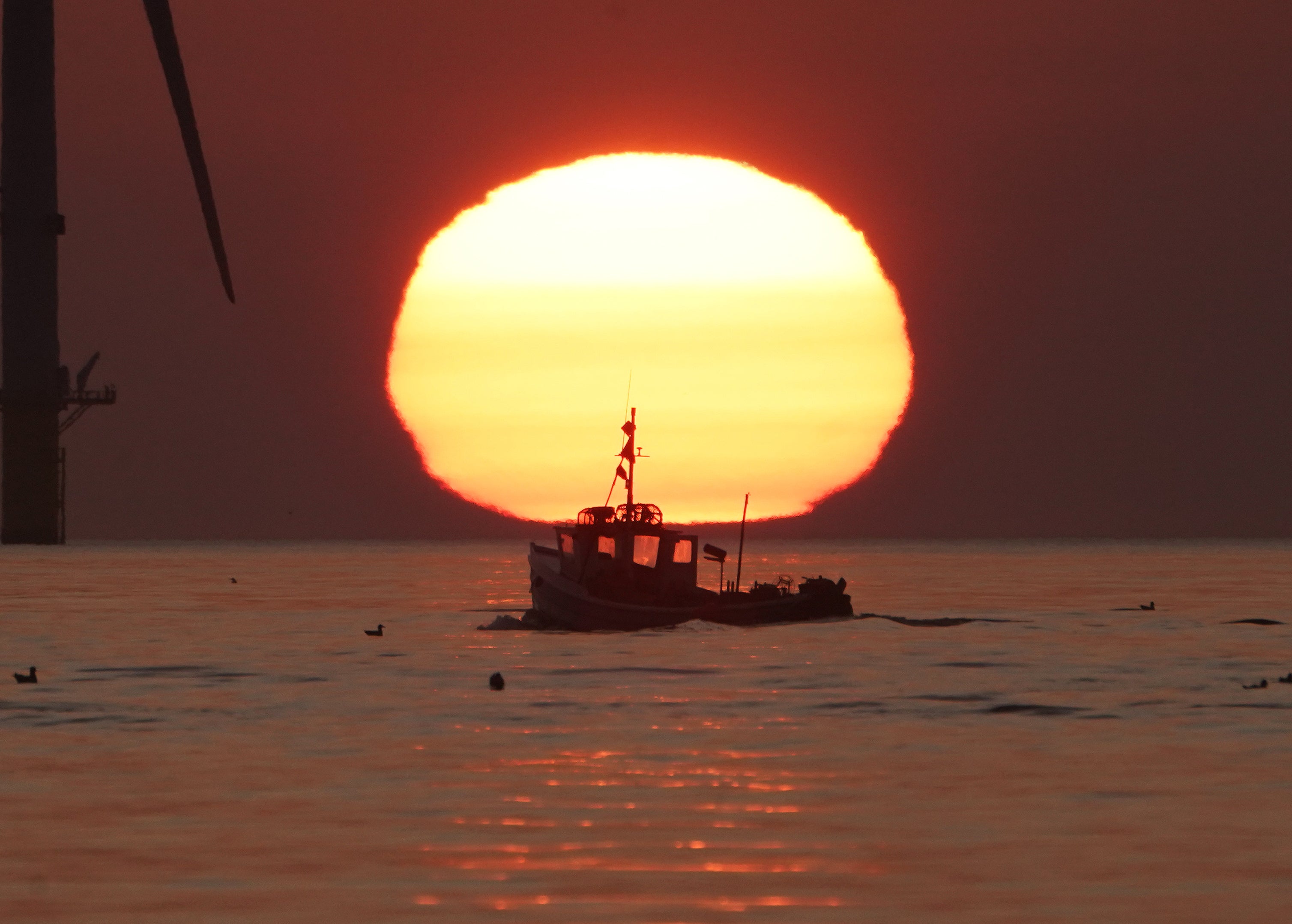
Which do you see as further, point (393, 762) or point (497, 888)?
point (393, 762)

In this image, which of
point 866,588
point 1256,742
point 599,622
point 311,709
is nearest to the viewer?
point 1256,742

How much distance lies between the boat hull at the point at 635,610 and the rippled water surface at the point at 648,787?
941cm

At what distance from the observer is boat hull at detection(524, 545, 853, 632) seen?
300ft

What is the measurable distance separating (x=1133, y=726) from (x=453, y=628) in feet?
196

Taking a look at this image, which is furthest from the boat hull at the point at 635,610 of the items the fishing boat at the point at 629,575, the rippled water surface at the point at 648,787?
the rippled water surface at the point at 648,787

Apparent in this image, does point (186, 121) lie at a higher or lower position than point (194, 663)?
higher

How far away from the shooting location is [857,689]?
63000 mm

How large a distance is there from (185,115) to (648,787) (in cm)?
8130

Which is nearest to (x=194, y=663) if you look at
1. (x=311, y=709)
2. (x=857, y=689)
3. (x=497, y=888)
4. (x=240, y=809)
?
(x=311, y=709)

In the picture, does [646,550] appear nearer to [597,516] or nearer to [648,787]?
[597,516]

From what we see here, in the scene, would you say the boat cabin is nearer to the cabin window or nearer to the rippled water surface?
the cabin window

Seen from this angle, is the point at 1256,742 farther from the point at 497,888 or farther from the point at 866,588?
the point at 866,588

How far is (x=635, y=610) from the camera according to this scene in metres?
90.6

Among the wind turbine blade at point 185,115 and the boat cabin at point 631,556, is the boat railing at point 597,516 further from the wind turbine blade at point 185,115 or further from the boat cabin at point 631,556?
the wind turbine blade at point 185,115
